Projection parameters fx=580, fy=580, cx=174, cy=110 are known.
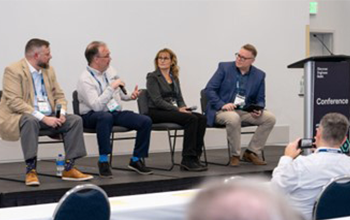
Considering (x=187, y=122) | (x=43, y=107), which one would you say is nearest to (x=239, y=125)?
(x=187, y=122)

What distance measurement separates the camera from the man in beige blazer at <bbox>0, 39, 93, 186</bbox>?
14.1ft

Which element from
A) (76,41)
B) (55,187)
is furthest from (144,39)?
(55,187)

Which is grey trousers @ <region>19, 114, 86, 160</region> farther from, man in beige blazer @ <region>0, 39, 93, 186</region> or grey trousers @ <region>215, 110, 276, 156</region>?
grey trousers @ <region>215, 110, 276, 156</region>

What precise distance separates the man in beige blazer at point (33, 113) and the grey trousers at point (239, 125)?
1.56m

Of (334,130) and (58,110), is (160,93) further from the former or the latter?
(334,130)

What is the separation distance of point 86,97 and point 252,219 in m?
4.41

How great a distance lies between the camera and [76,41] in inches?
260

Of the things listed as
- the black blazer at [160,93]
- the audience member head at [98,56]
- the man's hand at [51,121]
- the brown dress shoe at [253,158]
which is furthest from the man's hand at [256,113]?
the man's hand at [51,121]

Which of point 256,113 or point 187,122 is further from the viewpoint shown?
point 256,113

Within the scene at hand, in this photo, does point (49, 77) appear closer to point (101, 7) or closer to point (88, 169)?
point (88, 169)

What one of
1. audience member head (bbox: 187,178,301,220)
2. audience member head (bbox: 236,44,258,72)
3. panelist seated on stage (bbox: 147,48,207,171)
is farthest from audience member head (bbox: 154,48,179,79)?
audience member head (bbox: 187,178,301,220)

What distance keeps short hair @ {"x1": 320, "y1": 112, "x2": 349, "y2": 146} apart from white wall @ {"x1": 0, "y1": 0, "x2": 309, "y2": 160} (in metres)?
4.15

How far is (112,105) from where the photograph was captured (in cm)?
490

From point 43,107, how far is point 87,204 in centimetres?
262
